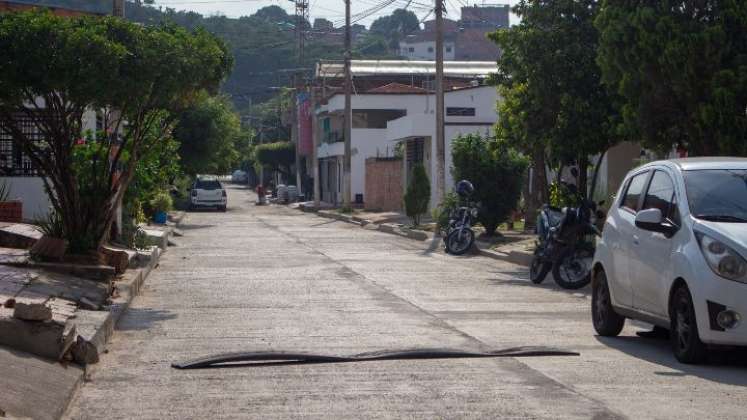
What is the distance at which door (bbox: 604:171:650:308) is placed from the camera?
11.2 meters

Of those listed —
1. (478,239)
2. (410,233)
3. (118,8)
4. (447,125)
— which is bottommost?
(410,233)

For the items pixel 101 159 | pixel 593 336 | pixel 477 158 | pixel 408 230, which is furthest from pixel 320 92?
pixel 593 336

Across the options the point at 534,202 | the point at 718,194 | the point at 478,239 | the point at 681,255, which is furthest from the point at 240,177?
the point at 681,255

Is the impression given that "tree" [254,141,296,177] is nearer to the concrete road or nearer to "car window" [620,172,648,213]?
the concrete road

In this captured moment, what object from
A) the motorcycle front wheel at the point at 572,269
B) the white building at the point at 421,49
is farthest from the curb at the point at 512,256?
the white building at the point at 421,49

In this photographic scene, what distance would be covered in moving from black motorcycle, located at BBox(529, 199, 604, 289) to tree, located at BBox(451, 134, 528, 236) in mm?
9592

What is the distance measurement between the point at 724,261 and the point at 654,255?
40.4 inches

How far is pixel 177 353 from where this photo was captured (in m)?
10.6

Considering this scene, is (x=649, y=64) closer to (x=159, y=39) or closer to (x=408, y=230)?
(x=159, y=39)

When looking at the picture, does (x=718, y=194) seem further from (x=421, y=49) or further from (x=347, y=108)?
(x=421, y=49)

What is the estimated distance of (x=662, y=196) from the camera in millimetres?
10922

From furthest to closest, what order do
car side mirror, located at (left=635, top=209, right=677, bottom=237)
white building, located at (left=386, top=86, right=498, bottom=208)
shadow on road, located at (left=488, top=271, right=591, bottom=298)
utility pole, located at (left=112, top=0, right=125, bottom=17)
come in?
white building, located at (left=386, top=86, right=498, bottom=208) < utility pole, located at (left=112, top=0, right=125, bottom=17) < shadow on road, located at (left=488, top=271, right=591, bottom=298) < car side mirror, located at (left=635, top=209, right=677, bottom=237)

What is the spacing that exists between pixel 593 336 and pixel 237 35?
90.8 meters

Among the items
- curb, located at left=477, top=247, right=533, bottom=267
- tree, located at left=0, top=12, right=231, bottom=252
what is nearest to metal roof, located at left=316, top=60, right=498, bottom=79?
curb, located at left=477, top=247, right=533, bottom=267
